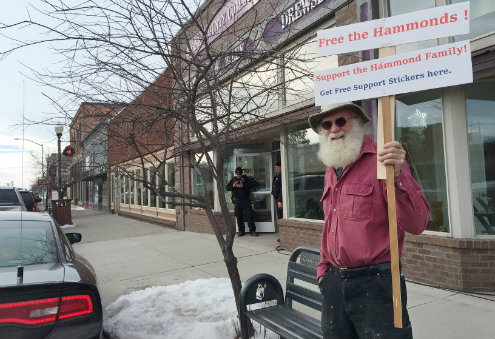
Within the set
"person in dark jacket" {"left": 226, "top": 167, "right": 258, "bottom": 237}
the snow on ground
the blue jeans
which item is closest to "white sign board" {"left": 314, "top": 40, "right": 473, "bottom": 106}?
the blue jeans

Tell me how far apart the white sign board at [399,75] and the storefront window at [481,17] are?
9.78 ft

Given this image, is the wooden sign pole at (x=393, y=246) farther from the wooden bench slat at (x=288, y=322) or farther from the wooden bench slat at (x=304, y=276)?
the wooden bench slat at (x=304, y=276)

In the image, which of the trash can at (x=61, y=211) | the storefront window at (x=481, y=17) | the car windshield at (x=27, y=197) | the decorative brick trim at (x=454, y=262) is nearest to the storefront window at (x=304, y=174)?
the decorative brick trim at (x=454, y=262)

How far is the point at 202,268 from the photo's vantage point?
6184 millimetres

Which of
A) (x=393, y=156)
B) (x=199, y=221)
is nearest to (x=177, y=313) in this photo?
(x=393, y=156)

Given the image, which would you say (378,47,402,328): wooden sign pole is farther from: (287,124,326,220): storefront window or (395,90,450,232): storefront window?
(287,124,326,220): storefront window

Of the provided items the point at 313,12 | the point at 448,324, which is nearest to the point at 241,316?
the point at 448,324

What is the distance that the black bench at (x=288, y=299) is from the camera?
2658 mm

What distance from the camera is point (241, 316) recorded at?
9.96ft

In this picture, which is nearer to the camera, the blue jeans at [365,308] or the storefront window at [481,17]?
the blue jeans at [365,308]

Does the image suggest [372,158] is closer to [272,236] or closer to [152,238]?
[272,236]

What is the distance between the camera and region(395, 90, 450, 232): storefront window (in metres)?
4.57

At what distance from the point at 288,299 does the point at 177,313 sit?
1.53 meters

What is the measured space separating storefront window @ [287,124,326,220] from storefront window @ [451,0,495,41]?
2.88m
